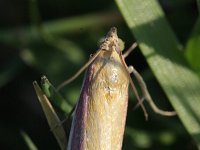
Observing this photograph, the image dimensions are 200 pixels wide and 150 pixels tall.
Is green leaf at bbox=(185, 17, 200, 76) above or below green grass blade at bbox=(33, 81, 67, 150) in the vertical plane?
below

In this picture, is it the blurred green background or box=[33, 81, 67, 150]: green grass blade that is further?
the blurred green background

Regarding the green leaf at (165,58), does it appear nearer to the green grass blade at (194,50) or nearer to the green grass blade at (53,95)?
the green grass blade at (194,50)

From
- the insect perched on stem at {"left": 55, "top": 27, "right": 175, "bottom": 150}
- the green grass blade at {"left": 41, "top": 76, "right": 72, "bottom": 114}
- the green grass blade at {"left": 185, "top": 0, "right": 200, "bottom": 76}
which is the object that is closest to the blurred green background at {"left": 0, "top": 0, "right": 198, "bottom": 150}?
the green grass blade at {"left": 185, "top": 0, "right": 200, "bottom": 76}

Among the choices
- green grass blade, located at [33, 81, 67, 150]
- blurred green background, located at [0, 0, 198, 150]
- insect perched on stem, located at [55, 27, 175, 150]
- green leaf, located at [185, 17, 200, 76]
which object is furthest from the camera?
blurred green background, located at [0, 0, 198, 150]

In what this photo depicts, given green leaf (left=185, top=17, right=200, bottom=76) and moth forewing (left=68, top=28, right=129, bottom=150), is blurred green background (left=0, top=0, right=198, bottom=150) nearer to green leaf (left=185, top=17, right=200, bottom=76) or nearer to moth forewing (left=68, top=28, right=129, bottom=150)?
green leaf (left=185, top=17, right=200, bottom=76)

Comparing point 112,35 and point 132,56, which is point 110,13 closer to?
point 132,56

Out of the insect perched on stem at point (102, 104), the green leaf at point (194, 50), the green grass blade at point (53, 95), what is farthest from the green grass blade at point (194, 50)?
the green grass blade at point (53, 95)

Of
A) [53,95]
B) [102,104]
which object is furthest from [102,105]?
[53,95]
